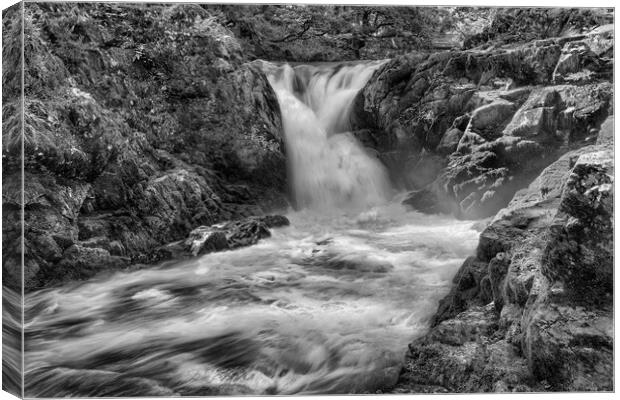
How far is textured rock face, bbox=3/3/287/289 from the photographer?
4.84m

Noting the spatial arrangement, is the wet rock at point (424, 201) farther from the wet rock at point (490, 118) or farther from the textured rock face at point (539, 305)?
the wet rock at point (490, 118)

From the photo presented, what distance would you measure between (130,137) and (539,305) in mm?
3337

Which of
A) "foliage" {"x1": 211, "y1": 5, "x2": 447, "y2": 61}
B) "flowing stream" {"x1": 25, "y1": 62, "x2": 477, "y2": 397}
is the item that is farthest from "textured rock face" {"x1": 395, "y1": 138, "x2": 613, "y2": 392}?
"foliage" {"x1": 211, "y1": 5, "x2": 447, "y2": 61}

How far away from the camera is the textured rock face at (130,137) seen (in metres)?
4.84

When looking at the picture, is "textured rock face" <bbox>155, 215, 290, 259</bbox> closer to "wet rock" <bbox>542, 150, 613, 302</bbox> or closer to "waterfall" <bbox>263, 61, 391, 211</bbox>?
"waterfall" <bbox>263, 61, 391, 211</bbox>

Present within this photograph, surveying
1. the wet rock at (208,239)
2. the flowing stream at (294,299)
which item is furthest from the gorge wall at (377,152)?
the flowing stream at (294,299)

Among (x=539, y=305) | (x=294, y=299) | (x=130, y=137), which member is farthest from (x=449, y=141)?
(x=130, y=137)

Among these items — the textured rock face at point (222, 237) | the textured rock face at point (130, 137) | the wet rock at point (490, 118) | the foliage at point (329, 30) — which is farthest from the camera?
the wet rock at point (490, 118)

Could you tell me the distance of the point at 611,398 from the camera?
5000 millimetres

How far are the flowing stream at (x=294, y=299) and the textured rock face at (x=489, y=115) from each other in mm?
241

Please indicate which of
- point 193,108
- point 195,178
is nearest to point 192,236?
point 195,178

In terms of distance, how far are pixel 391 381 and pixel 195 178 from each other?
2.20 metres

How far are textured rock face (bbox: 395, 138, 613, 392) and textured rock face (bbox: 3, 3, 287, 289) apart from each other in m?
1.72

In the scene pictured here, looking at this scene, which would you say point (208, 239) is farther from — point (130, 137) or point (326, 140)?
point (326, 140)
